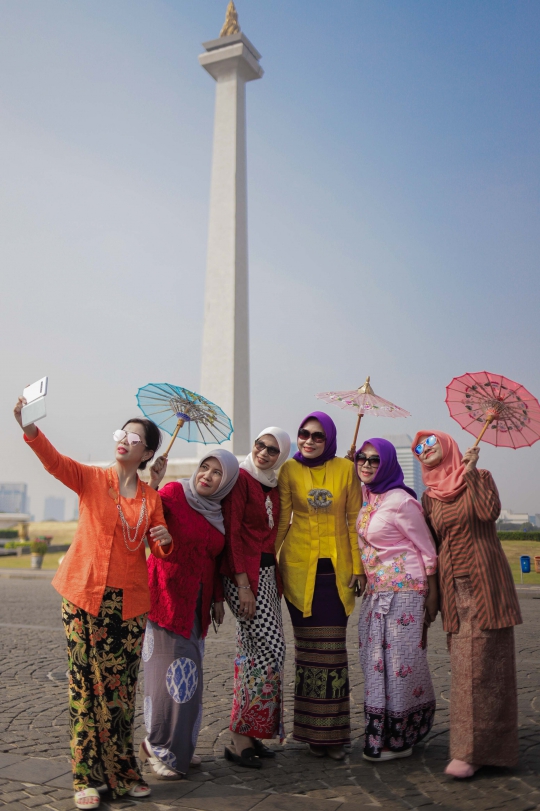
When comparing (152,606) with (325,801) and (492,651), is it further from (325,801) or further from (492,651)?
(492,651)

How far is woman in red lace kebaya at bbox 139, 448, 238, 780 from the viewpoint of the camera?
362cm

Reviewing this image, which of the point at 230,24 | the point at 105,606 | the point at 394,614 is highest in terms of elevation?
the point at 230,24

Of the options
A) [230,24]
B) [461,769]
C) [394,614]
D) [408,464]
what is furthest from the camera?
[230,24]

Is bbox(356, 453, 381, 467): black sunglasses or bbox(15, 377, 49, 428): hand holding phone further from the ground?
bbox(15, 377, 49, 428): hand holding phone

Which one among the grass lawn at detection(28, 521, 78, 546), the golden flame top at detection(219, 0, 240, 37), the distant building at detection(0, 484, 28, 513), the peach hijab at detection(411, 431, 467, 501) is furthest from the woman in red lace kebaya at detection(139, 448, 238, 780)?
the distant building at detection(0, 484, 28, 513)

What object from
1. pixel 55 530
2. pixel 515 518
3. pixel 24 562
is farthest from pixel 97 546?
pixel 55 530

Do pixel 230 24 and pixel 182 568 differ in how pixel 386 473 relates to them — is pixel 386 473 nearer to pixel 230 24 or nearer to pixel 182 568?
pixel 182 568

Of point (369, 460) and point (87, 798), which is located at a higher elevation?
point (369, 460)

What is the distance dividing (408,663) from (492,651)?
0.46m

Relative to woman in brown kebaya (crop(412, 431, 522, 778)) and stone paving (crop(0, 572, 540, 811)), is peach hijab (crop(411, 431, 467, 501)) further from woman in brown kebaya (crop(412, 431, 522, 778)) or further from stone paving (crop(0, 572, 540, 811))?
stone paving (crop(0, 572, 540, 811))

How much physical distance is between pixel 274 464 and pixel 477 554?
1.22m

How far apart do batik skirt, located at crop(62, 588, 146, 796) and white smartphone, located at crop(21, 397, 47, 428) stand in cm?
87

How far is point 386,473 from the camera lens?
4242mm

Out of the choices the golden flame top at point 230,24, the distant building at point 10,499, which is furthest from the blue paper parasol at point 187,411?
the distant building at point 10,499
